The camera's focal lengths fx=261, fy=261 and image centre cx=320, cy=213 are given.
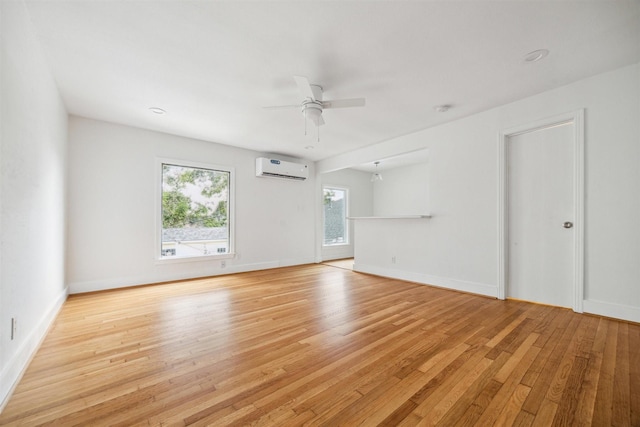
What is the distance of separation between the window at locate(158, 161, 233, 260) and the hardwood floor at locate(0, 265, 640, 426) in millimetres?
1638

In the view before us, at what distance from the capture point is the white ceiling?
1.90m

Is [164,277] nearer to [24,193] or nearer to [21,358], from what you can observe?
[21,358]

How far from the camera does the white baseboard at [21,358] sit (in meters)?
1.51

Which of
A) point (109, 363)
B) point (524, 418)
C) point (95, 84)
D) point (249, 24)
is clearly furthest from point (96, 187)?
point (524, 418)

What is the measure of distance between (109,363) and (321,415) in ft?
5.39

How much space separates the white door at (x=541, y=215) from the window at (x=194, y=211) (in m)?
4.75

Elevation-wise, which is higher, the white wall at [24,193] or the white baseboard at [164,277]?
the white wall at [24,193]

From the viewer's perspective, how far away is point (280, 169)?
226 inches

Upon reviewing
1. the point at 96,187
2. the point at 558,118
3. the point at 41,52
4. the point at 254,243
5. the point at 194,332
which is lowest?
the point at 194,332

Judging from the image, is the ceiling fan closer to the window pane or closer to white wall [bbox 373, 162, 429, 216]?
the window pane

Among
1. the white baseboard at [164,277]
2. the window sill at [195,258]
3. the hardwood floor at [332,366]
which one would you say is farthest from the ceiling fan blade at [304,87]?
the white baseboard at [164,277]

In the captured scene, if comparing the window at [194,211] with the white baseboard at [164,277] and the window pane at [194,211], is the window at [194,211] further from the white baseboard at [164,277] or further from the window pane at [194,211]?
the white baseboard at [164,277]

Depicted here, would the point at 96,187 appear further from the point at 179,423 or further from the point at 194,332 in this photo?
the point at 179,423

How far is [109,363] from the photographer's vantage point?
191cm
